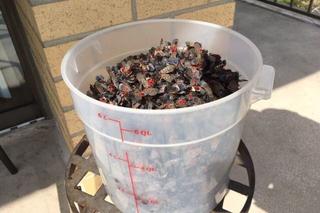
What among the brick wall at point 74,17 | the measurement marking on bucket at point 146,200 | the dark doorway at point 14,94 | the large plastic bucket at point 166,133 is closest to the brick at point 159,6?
the brick wall at point 74,17

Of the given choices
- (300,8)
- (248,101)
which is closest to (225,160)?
(248,101)

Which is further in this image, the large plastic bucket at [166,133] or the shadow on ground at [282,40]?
the shadow on ground at [282,40]

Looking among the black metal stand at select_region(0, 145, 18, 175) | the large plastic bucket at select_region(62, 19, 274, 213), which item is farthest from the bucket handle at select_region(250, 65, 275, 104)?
the black metal stand at select_region(0, 145, 18, 175)

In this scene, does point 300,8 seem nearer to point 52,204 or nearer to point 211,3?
point 211,3

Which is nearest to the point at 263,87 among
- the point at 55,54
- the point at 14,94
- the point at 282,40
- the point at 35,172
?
the point at 55,54

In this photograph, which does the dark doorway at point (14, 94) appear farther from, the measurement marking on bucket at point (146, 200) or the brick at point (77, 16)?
the measurement marking on bucket at point (146, 200)
